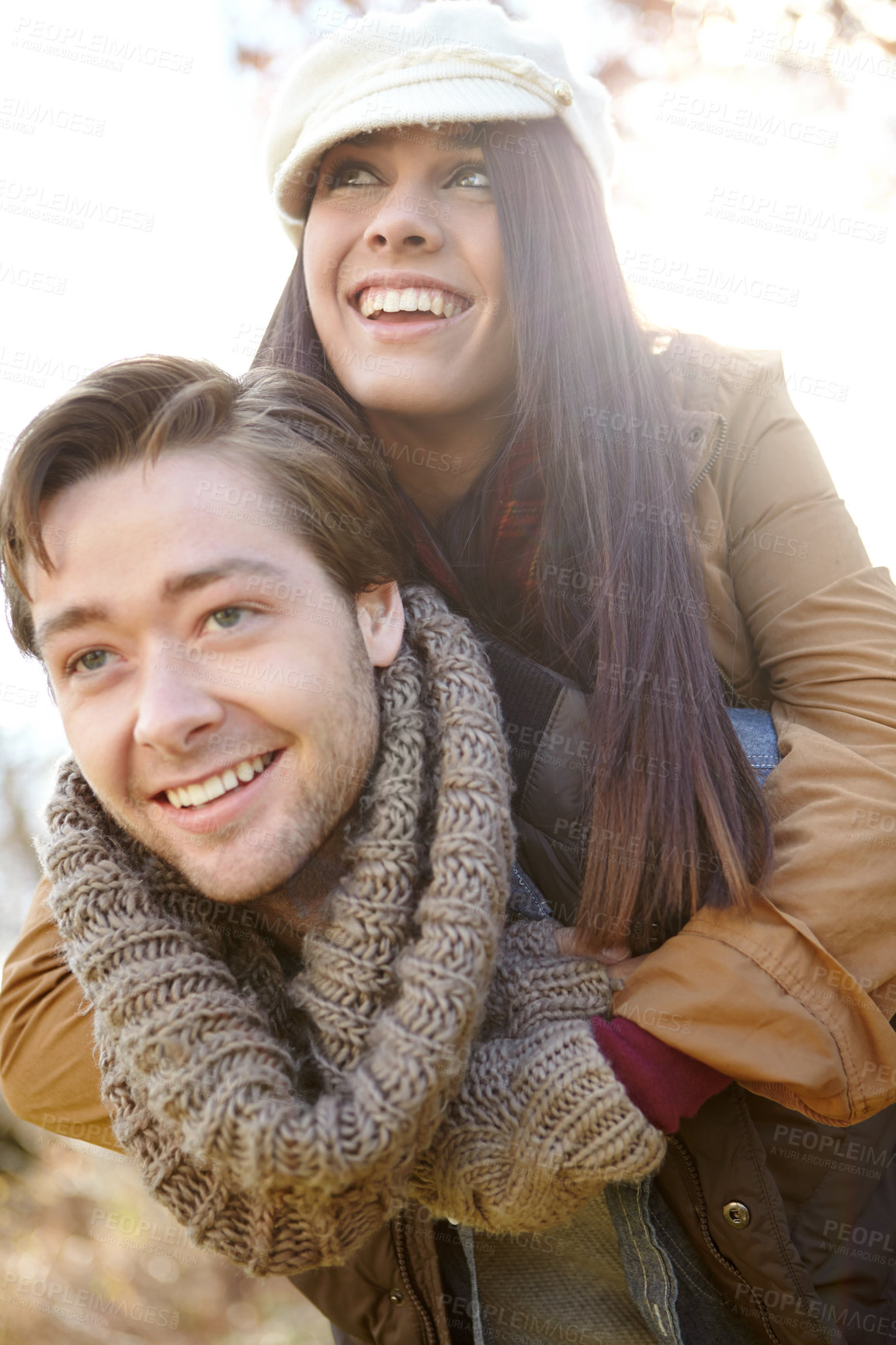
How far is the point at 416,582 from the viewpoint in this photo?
211 centimetres

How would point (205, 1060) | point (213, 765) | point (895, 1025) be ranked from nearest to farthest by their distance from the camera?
point (205, 1060)
point (213, 765)
point (895, 1025)

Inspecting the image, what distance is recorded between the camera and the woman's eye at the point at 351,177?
2.28 m

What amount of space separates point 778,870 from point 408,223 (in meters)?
1.45

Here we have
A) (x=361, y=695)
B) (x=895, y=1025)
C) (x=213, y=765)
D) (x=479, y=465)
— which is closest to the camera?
(x=213, y=765)

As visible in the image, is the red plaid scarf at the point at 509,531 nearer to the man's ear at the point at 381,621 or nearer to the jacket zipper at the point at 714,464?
the man's ear at the point at 381,621

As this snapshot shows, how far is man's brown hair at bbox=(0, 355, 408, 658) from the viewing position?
178cm

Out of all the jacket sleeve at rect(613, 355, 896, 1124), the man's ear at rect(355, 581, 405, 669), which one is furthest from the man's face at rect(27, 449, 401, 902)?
the jacket sleeve at rect(613, 355, 896, 1124)

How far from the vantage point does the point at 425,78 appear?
6.92 ft

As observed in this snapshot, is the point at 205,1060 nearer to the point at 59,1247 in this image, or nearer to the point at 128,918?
the point at 128,918

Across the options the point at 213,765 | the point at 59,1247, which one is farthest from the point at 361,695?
the point at 59,1247

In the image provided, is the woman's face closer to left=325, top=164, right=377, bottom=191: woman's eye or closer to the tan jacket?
left=325, top=164, right=377, bottom=191: woman's eye

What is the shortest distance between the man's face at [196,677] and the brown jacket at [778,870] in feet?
1.54

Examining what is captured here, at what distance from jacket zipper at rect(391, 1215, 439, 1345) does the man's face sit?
0.70 meters

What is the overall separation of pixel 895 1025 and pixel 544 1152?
0.81 meters
